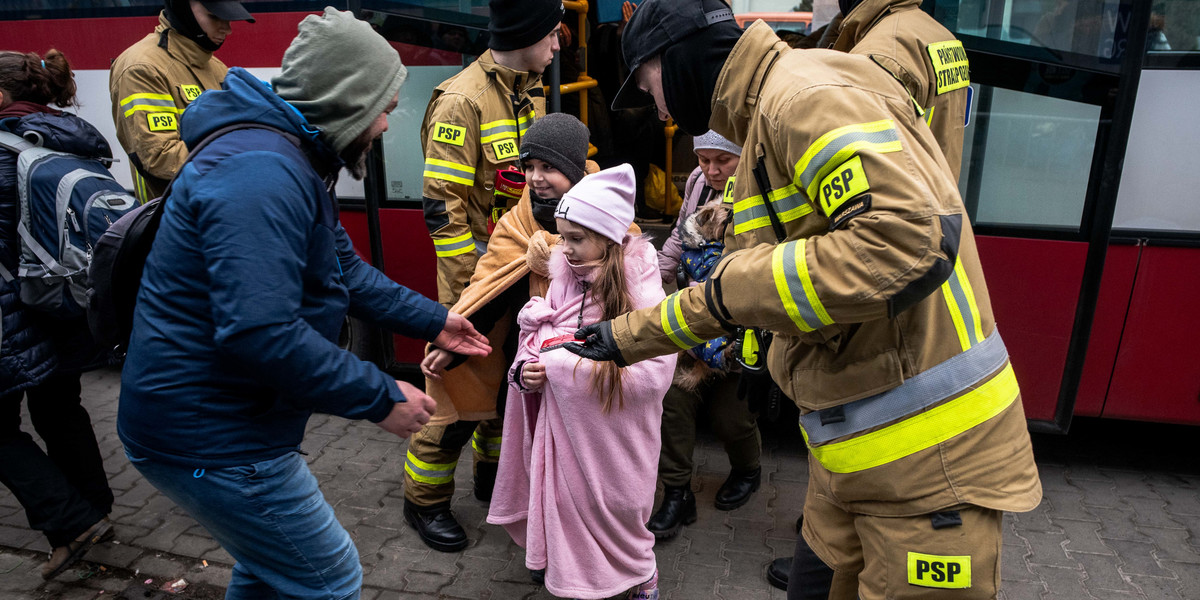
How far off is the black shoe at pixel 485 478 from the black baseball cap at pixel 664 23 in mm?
2237

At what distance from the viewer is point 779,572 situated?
3244 mm

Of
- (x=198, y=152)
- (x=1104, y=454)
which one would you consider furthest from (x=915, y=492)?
(x=1104, y=454)

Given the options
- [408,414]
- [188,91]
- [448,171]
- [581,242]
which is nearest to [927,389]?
[408,414]

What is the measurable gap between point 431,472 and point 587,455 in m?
1.02

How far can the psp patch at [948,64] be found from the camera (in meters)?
2.84

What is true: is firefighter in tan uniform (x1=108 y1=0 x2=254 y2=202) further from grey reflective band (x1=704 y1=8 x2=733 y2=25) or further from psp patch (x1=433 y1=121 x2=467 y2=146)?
grey reflective band (x1=704 y1=8 x2=733 y2=25)

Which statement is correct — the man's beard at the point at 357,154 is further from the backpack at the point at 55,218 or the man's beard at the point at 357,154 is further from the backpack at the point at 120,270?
the backpack at the point at 55,218

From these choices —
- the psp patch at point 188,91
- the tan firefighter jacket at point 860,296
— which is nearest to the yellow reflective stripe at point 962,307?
the tan firefighter jacket at point 860,296

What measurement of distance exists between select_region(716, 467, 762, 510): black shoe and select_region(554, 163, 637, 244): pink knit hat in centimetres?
159

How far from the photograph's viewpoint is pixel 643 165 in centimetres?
621

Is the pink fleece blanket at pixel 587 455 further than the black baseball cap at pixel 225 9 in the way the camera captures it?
No

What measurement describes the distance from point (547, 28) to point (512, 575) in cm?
226

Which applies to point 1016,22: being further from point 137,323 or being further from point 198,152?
point 137,323

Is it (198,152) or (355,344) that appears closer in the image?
(198,152)
